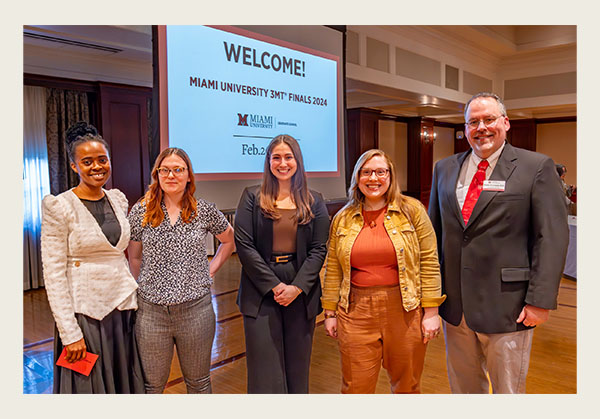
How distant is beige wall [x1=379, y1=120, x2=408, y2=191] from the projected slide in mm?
6970

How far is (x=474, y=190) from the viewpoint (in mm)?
2072

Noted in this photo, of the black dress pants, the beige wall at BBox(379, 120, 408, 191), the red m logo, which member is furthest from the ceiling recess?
the beige wall at BBox(379, 120, 408, 191)

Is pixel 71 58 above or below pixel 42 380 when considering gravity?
above

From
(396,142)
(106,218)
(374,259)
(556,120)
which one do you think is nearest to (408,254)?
(374,259)

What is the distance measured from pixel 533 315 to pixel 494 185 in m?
0.55

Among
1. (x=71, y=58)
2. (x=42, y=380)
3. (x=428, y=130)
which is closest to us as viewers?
(x=42, y=380)

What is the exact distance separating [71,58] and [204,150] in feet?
9.52

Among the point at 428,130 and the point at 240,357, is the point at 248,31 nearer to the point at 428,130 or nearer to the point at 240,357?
the point at 240,357

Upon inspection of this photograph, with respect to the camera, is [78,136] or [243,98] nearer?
[78,136]

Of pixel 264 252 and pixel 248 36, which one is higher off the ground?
pixel 248 36

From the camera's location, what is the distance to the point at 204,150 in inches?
124

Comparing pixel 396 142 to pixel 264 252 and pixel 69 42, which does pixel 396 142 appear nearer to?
pixel 69 42

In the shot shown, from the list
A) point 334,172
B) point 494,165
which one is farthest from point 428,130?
point 494,165

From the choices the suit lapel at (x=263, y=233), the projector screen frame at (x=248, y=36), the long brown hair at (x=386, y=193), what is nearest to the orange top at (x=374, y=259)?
the long brown hair at (x=386, y=193)
